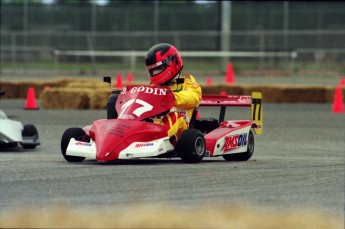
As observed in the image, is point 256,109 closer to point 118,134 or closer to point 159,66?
point 159,66

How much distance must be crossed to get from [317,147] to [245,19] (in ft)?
93.8

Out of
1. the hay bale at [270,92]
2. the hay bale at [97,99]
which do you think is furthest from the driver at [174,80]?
the hay bale at [270,92]

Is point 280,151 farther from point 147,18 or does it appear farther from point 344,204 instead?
point 147,18

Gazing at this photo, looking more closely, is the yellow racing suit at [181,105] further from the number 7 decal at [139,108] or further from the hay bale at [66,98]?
the hay bale at [66,98]

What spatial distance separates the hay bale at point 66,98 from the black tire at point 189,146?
473 inches

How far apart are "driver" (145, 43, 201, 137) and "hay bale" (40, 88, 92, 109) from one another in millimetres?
11228

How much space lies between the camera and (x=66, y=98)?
22.8 meters

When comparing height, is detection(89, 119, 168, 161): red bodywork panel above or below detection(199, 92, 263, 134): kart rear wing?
below

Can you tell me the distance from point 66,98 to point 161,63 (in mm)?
11625

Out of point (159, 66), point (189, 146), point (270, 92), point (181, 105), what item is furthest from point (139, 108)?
point (270, 92)

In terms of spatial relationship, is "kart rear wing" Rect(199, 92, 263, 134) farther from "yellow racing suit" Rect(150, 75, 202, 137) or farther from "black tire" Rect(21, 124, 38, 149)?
"black tire" Rect(21, 124, 38, 149)

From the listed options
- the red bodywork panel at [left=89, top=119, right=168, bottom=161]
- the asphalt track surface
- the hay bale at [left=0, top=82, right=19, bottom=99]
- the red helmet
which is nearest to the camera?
the asphalt track surface

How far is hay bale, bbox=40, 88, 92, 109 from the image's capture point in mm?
22703

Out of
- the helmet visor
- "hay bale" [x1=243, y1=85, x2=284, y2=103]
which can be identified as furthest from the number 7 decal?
"hay bale" [x1=243, y1=85, x2=284, y2=103]
